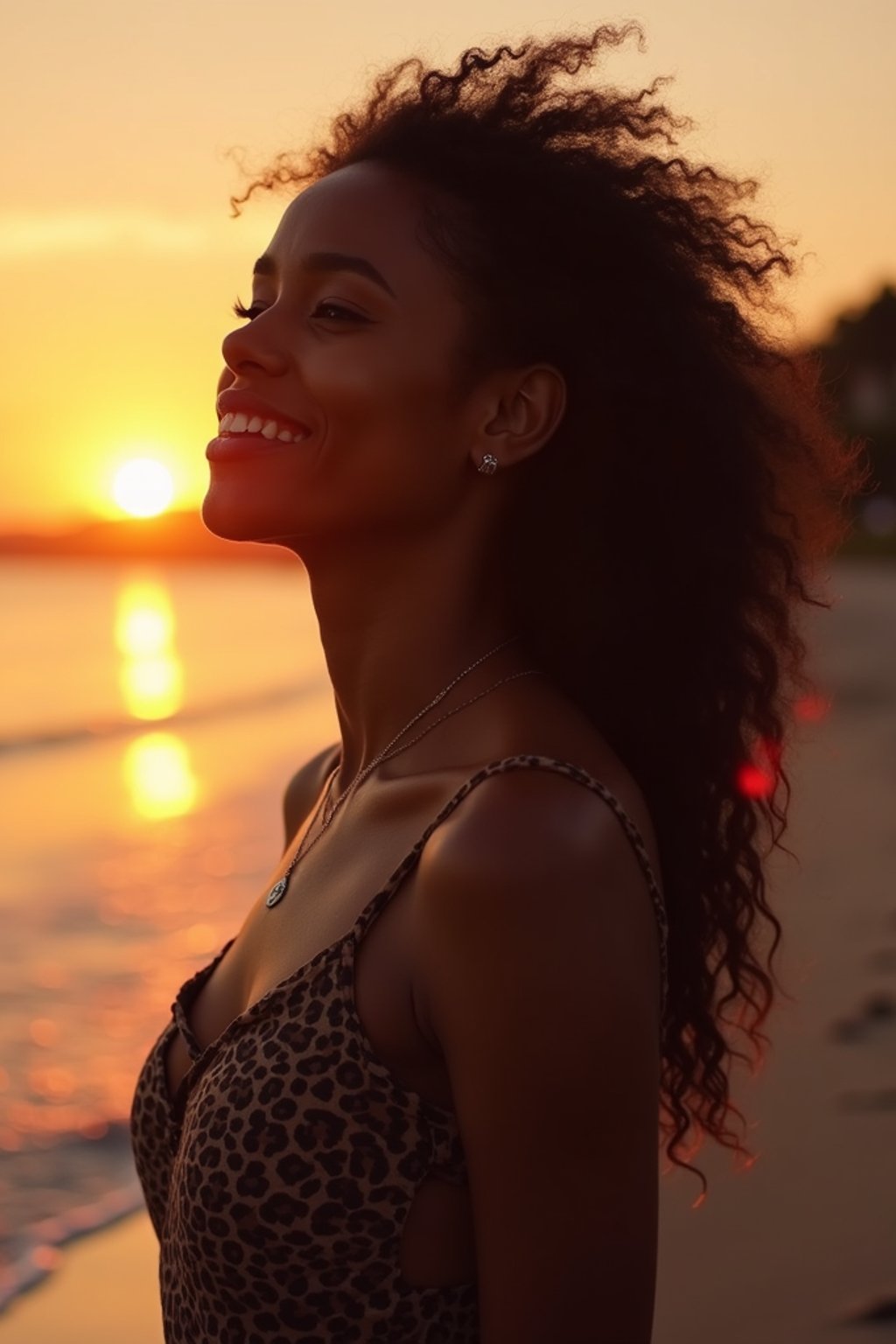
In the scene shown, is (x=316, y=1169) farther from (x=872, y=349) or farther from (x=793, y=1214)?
(x=872, y=349)

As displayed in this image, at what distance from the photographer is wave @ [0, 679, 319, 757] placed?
910 inches

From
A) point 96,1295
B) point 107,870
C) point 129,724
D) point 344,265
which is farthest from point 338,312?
point 129,724

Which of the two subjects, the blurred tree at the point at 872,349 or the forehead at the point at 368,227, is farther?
the blurred tree at the point at 872,349

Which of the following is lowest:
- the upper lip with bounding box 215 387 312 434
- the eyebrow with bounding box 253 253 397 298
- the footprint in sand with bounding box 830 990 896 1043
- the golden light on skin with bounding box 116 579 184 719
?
the footprint in sand with bounding box 830 990 896 1043

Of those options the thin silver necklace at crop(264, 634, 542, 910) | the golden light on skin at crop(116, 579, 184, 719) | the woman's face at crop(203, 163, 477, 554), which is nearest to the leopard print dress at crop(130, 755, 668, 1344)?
the thin silver necklace at crop(264, 634, 542, 910)

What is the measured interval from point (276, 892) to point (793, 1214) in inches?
115

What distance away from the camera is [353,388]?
2338mm

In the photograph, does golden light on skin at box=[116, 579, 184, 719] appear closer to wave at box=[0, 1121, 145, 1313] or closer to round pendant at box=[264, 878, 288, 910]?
wave at box=[0, 1121, 145, 1313]

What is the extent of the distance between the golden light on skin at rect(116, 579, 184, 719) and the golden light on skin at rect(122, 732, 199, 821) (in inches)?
140

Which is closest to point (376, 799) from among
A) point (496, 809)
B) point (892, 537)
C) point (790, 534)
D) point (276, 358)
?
point (496, 809)

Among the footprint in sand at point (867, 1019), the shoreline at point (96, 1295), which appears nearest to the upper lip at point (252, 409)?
the shoreline at point (96, 1295)

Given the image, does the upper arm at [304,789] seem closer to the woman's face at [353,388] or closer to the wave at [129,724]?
the woman's face at [353,388]

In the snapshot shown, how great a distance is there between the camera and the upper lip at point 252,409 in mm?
2377

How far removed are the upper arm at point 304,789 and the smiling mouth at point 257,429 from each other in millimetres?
809
